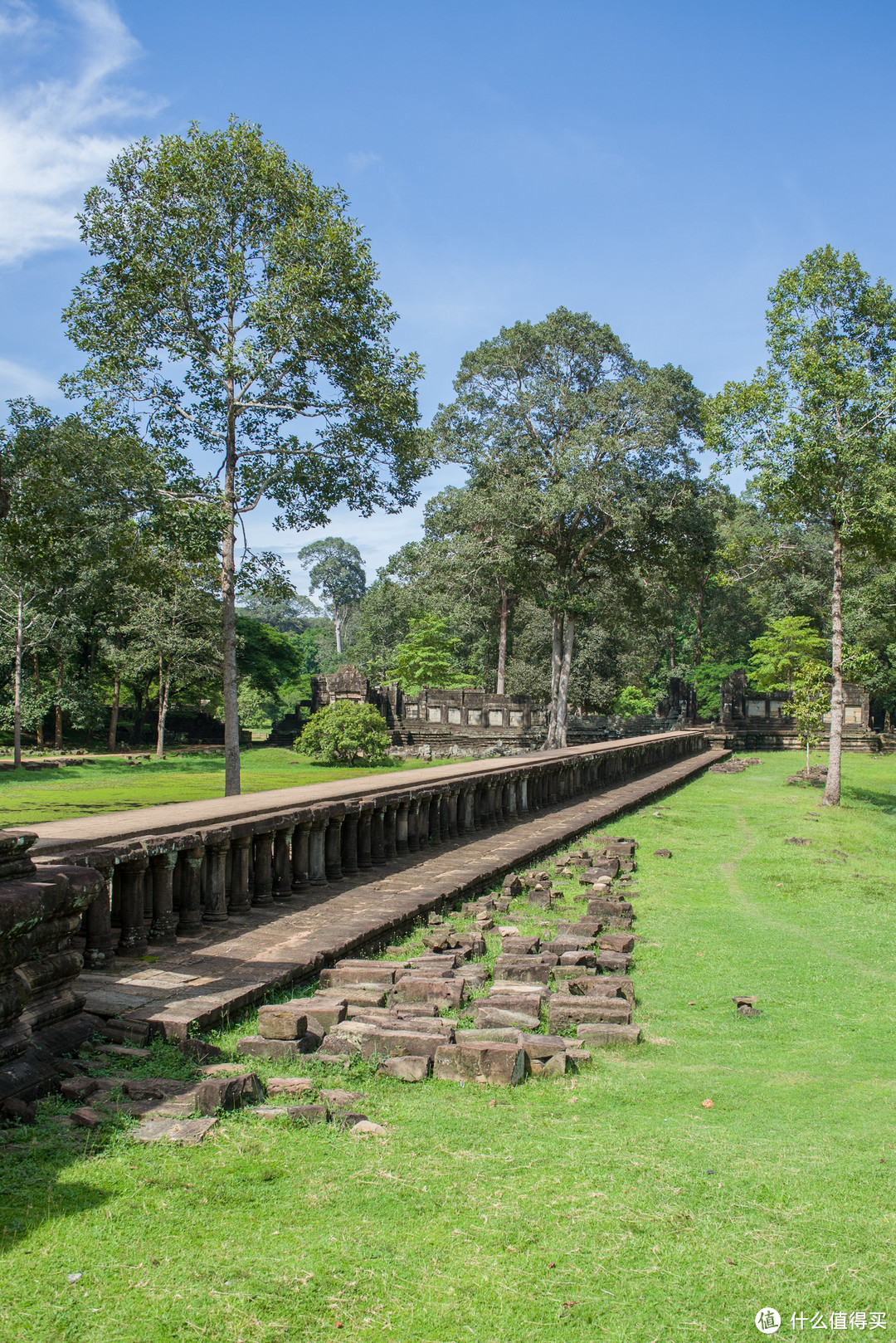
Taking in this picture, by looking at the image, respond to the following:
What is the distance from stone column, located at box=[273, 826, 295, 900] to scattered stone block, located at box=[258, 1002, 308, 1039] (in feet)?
10.2

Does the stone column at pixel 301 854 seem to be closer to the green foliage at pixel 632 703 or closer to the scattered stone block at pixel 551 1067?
the scattered stone block at pixel 551 1067

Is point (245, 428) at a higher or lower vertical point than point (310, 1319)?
higher

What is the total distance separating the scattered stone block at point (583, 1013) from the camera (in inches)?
192

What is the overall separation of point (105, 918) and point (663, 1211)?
3.68 meters

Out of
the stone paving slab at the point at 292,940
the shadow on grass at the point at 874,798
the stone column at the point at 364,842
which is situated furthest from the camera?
the shadow on grass at the point at 874,798

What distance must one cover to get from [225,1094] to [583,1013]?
2.09m

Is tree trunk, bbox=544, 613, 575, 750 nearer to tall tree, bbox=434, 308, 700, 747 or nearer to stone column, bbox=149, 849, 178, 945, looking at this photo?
tall tree, bbox=434, 308, 700, 747

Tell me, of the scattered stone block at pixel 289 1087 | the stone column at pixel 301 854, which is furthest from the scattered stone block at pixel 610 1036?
the stone column at pixel 301 854

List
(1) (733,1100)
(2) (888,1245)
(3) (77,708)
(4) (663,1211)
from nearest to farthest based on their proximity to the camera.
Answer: (2) (888,1245)
(4) (663,1211)
(1) (733,1100)
(3) (77,708)

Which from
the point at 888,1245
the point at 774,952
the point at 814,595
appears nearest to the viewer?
the point at 888,1245

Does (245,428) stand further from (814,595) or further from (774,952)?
(814,595)

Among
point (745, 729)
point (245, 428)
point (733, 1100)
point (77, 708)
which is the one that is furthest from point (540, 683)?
point (733, 1100)

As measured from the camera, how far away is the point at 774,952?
7152 millimetres

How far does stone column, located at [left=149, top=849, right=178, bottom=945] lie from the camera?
5918 mm
